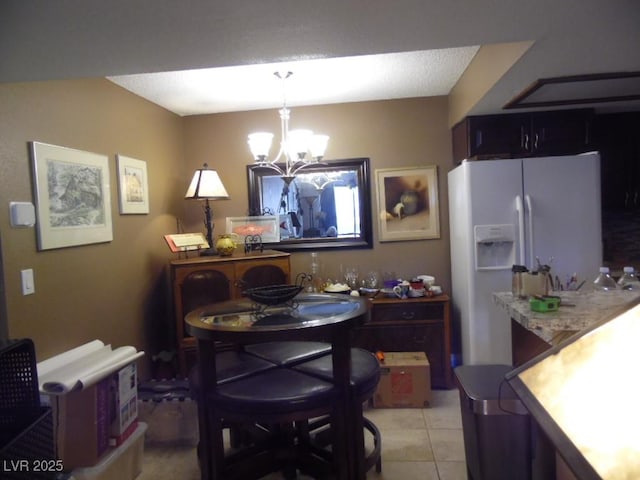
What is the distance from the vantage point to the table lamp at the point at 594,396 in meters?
0.66

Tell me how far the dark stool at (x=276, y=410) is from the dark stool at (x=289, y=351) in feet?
0.40

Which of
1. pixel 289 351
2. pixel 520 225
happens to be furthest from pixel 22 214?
pixel 520 225

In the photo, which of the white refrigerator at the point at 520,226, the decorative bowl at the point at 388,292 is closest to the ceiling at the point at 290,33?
the white refrigerator at the point at 520,226

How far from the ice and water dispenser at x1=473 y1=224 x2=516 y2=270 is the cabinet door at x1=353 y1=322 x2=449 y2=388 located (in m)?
0.62

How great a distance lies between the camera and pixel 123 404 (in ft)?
7.16

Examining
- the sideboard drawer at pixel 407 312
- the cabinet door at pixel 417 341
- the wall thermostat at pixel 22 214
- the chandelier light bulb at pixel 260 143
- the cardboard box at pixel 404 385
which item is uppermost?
the chandelier light bulb at pixel 260 143

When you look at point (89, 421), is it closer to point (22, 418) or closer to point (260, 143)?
point (22, 418)

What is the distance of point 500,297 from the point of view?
7.32 ft

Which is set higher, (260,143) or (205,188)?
(260,143)

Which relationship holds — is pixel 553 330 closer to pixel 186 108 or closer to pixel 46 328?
pixel 46 328

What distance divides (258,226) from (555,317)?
2.56m

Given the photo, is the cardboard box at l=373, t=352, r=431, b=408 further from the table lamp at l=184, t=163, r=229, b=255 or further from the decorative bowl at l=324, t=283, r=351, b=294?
the table lamp at l=184, t=163, r=229, b=255

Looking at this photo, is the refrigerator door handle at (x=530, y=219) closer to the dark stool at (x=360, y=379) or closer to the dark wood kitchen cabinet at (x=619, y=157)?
the dark wood kitchen cabinet at (x=619, y=157)

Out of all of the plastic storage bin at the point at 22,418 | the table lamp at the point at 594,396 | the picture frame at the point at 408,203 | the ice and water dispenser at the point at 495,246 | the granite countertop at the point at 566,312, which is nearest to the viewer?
the table lamp at the point at 594,396
